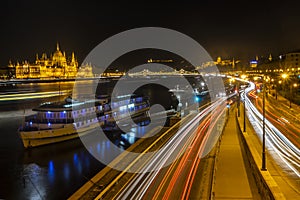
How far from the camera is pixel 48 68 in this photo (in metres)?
109

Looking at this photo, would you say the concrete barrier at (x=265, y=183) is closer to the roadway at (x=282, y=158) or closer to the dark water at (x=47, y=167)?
the roadway at (x=282, y=158)

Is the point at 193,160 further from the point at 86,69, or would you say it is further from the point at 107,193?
the point at 86,69

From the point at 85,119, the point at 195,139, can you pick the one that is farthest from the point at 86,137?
the point at 195,139

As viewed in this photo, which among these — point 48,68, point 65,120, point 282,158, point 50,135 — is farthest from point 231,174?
point 48,68

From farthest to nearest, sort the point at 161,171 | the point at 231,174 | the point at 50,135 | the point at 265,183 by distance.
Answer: the point at 50,135
the point at 231,174
the point at 161,171
the point at 265,183

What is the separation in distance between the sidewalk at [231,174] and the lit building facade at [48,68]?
9987 cm

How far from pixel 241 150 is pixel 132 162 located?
5294mm

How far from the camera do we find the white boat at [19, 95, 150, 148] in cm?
2002

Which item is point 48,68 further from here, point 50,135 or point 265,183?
point 265,183

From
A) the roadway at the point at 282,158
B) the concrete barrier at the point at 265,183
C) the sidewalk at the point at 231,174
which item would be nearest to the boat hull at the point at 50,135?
the sidewalk at the point at 231,174

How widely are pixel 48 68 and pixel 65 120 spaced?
92.0m

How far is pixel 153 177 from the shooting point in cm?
1008

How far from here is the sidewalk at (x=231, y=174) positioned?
9.27 metres

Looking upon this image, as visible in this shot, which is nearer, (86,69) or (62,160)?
(62,160)
